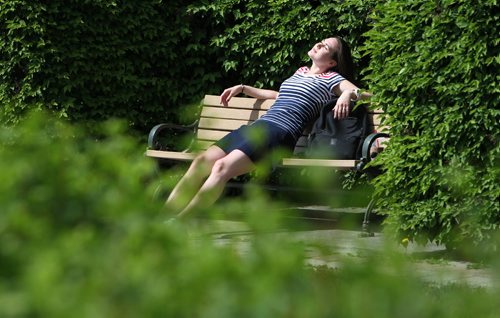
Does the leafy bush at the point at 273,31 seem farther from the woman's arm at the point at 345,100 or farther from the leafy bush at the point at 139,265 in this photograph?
the leafy bush at the point at 139,265

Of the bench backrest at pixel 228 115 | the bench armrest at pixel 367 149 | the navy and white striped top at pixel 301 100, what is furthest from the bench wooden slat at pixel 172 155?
the bench armrest at pixel 367 149

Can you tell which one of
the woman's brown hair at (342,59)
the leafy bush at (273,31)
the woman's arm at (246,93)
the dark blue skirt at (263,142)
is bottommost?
the dark blue skirt at (263,142)

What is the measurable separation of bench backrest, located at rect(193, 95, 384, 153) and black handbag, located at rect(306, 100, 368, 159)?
0.71 m

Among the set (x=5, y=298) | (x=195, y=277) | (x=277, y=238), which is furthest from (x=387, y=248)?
(x=5, y=298)

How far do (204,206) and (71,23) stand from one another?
7.22 meters

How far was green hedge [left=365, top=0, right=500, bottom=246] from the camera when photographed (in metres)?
5.73

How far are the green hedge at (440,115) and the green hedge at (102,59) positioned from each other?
143 inches

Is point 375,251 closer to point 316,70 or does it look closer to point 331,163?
point 331,163

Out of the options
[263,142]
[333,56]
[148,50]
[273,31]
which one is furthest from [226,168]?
[148,50]

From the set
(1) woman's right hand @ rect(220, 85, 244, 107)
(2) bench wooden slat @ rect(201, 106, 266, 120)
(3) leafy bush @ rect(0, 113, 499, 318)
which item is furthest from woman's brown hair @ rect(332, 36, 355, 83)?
(3) leafy bush @ rect(0, 113, 499, 318)

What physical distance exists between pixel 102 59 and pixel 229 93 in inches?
70.8

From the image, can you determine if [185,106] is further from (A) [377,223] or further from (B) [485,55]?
(B) [485,55]

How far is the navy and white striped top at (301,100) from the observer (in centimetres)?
749

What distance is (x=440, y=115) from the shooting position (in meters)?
5.93
